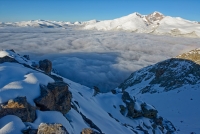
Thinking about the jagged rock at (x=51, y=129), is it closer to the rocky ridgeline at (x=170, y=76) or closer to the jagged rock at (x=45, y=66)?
the jagged rock at (x=45, y=66)

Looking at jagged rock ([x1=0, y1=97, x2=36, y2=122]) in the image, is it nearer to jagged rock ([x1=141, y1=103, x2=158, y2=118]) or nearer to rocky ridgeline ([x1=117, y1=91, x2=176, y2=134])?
rocky ridgeline ([x1=117, y1=91, x2=176, y2=134])

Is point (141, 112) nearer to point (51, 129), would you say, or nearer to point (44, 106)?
point (44, 106)

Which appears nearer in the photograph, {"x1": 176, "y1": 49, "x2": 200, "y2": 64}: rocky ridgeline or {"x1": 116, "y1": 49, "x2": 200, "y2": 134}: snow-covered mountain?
{"x1": 116, "y1": 49, "x2": 200, "y2": 134}: snow-covered mountain

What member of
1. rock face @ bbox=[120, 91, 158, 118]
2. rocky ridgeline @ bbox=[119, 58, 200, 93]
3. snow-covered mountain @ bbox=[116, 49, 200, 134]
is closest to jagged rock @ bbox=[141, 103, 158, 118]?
rock face @ bbox=[120, 91, 158, 118]

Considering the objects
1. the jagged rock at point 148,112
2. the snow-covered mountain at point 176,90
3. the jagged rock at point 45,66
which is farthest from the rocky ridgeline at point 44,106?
the snow-covered mountain at point 176,90

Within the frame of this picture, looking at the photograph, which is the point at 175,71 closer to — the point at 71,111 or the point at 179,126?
the point at 179,126
